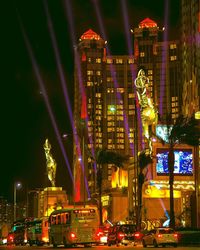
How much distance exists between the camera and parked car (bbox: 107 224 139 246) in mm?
40156

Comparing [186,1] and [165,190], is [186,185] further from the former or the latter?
[186,1]

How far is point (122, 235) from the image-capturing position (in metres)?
40.5

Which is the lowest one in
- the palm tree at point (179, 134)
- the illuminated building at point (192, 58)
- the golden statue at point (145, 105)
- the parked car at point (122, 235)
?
the parked car at point (122, 235)

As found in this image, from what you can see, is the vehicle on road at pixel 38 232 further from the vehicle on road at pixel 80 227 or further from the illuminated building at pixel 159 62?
the illuminated building at pixel 159 62

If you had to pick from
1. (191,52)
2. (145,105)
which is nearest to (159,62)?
(191,52)

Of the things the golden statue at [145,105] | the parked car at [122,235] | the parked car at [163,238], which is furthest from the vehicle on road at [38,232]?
the golden statue at [145,105]

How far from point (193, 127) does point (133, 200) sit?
97.8 ft

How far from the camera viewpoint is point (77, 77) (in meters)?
182

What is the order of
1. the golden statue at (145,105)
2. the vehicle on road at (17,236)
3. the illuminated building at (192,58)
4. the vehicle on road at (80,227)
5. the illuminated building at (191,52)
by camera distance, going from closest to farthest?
the vehicle on road at (80,227) → the vehicle on road at (17,236) → the golden statue at (145,105) → the illuminated building at (192,58) → the illuminated building at (191,52)

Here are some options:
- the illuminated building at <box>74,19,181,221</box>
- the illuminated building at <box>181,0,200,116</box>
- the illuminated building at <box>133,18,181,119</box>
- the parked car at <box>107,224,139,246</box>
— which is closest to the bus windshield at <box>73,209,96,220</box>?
the parked car at <box>107,224,139,246</box>

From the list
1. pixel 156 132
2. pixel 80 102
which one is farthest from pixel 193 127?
pixel 80 102

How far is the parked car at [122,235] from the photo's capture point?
40.2 meters

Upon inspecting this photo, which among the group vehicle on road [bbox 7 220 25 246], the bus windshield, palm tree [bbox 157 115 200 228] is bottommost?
vehicle on road [bbox 7 220 25 246]

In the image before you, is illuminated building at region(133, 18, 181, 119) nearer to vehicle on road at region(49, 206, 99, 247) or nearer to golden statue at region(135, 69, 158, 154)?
golden statue at region(135, 69, 158, 154)
